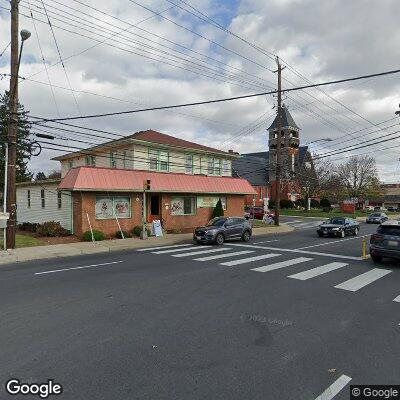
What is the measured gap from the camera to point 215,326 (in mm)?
6887

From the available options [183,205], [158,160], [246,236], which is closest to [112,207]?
[183,205]

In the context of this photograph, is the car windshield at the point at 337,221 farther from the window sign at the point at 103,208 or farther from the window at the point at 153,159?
the window sign at the point at 103,208

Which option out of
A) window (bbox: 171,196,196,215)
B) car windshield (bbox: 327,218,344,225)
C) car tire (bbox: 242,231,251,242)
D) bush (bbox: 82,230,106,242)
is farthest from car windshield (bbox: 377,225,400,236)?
window (bbox: 171,196,196,215)

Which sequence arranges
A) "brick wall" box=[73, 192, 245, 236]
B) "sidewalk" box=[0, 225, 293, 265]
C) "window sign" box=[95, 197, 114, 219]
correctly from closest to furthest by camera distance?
"sidewalk" box=[0, 225, 293, 265] < "brick wall" box=[73, 192, 245, 236] < "window sign" box=[95, 197, 114, 219]

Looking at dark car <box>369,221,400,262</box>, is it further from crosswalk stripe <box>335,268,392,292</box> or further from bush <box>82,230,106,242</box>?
bush <box>82,230,106,242</box>

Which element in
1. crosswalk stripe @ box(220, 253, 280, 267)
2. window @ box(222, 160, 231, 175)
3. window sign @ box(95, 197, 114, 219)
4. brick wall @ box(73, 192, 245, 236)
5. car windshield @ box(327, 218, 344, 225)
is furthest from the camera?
window @ box(222, 160, 231, 175)

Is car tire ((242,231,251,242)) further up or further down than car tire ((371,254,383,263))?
further up

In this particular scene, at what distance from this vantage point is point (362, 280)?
1133 cm

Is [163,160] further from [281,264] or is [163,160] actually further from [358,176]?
[358,176]

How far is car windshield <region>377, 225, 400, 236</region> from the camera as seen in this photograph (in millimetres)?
14195

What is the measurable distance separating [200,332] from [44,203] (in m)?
24.2

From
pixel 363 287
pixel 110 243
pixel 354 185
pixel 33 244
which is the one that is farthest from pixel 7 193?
pixel 354 185

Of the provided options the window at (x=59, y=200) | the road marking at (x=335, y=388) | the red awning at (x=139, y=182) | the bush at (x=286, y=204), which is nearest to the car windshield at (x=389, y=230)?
the road marking at (x=335, y=388)

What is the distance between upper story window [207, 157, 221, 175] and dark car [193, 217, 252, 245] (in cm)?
1133
